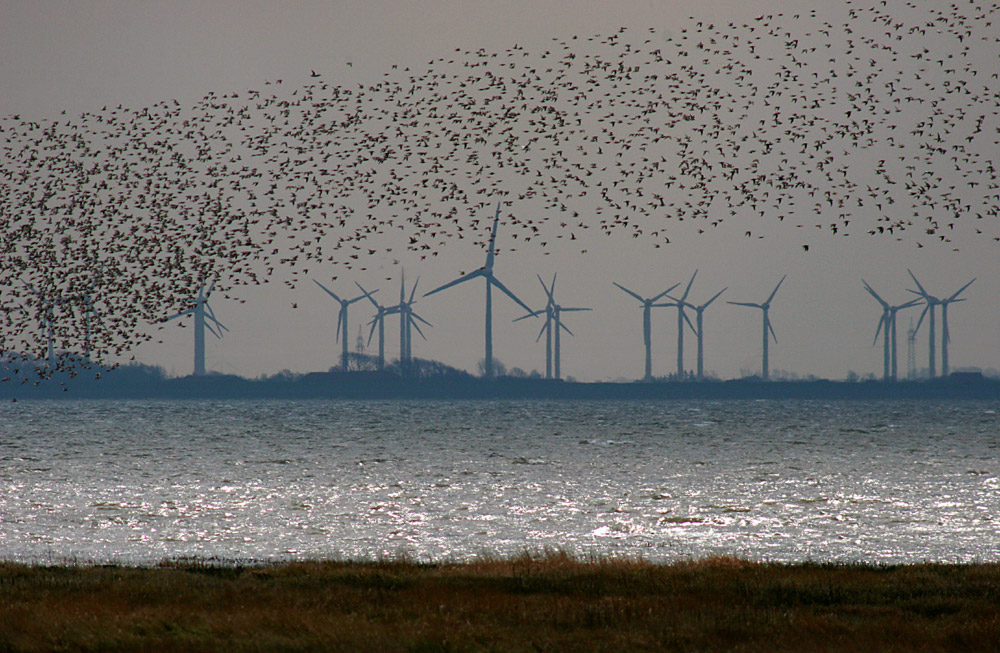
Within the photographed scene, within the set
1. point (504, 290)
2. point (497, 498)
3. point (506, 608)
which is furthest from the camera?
point (504, 290)

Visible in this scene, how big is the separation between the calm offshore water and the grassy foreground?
11.2 metres

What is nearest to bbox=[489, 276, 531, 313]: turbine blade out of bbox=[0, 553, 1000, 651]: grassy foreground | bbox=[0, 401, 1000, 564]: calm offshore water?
bbox=[0, 401, 1000, 564]: calm offshore water

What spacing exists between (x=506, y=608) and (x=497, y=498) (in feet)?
143

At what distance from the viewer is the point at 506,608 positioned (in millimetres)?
20812

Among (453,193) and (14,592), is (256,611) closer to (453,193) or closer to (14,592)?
(14,592)

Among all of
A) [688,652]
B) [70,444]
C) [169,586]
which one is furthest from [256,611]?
[70,444]

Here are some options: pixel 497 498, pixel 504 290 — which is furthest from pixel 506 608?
pixel 504 290

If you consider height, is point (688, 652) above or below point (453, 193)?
below

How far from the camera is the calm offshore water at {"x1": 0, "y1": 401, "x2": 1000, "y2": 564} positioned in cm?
4244

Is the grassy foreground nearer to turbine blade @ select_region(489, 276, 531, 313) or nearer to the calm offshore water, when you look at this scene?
the calm offshore water

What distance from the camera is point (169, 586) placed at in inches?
947

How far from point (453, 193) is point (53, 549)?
1871 cm

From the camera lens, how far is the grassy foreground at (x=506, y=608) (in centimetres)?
1772

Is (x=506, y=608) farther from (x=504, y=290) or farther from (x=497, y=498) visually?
(x=504, y=290)
